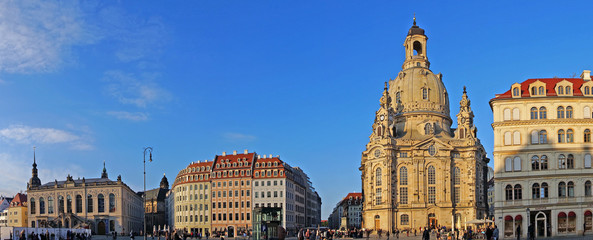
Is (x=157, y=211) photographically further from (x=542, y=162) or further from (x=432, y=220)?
(x=542, y=162)

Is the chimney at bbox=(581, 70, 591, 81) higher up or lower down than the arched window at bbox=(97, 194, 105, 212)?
higher up

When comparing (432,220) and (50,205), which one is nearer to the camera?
(432,220)

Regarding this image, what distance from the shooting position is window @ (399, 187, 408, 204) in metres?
109

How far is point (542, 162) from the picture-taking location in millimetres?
63281

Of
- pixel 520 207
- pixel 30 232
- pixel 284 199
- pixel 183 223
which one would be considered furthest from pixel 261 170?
pixel 520 207

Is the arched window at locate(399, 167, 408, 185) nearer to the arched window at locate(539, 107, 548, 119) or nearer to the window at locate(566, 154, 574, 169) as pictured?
the arched window at locate(539, 107, 548, 119)

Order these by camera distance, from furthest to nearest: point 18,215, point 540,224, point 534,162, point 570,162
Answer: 1. point 18,215
2. point 540,224
3. point 534,162
4. point 570,162

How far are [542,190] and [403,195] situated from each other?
46.7 meters

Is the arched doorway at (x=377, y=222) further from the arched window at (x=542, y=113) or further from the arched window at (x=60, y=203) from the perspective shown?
the arched window at (x=60, y=203)

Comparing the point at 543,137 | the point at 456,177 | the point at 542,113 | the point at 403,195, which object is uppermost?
the point at 542,113

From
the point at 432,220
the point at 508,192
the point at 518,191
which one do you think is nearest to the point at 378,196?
the point at 432,220

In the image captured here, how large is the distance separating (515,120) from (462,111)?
167 ft

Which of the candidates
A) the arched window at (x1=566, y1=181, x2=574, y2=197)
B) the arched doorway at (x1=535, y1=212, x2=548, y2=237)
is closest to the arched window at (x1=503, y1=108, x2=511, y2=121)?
the arched window at (x1=566, y1=181, x2=574, y2=197)

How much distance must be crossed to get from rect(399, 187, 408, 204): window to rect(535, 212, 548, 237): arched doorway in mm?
45249
